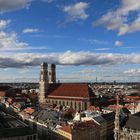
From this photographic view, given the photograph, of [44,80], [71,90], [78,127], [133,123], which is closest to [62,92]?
[71,90]

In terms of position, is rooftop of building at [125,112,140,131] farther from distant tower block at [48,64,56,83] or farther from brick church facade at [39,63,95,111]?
distant tower block at [48,64,56,83]

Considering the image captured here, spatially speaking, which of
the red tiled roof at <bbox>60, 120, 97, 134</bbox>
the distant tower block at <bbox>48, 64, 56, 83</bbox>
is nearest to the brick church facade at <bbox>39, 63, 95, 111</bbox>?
the distant tower block at <bbox>48, 64, 56, 83</bbox>

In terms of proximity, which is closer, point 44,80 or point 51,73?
point 44,80

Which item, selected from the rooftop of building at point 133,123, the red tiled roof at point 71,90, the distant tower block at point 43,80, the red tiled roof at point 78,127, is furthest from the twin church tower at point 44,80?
the rooftop of building at point 133,123

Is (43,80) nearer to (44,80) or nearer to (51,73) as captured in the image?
(44,80)

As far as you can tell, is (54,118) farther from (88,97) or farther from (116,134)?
(88,97)

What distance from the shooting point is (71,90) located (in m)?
157

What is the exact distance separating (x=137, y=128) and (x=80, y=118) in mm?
32238

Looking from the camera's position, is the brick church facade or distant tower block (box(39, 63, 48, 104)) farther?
distant tower block (box(39, 63, 48, 104))

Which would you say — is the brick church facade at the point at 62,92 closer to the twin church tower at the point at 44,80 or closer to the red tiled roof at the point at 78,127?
the twin church tower at the point at 44,80

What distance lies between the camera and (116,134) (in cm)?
8725

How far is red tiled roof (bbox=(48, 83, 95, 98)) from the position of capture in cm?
14912

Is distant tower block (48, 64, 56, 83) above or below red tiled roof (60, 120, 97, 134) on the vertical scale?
above

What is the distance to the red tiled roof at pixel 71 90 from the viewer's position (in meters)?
149
